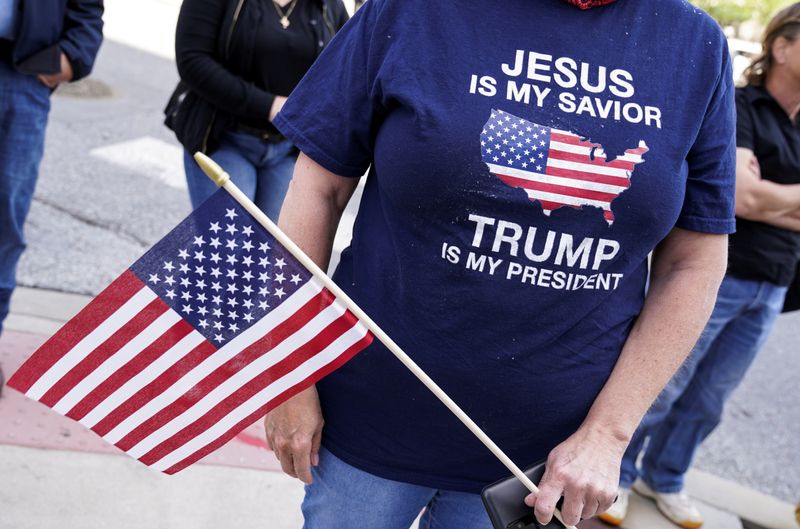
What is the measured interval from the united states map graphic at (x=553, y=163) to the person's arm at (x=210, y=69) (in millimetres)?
1804

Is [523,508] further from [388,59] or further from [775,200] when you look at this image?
[775,200]

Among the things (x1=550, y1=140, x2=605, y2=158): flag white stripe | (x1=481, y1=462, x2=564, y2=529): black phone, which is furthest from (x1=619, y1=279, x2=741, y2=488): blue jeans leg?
(x1=550, y1=140, x2=605, y2=158): flag white stripe

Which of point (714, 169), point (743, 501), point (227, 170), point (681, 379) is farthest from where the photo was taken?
point (743, 501)

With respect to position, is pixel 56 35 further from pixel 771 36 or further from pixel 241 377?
pixel 771 36

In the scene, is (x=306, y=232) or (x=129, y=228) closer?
(x=306, y=232)

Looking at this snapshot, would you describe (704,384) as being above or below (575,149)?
below

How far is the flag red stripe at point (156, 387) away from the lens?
157 centimetres

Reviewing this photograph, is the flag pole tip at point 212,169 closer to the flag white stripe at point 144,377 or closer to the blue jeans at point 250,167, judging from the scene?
the flag white stripe at point 144,377

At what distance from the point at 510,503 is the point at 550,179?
1.94 ft

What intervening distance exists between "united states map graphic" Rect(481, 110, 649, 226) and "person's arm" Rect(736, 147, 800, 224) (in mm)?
1662

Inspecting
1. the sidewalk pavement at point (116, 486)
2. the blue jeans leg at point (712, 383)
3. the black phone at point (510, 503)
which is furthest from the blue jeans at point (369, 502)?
the blue jeans leg at point (712, 383)

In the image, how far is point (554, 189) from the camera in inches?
58.2

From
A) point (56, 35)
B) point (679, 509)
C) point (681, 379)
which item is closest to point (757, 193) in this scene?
point (681, 379)

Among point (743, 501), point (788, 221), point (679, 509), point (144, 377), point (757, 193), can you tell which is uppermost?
point (144, 377)
